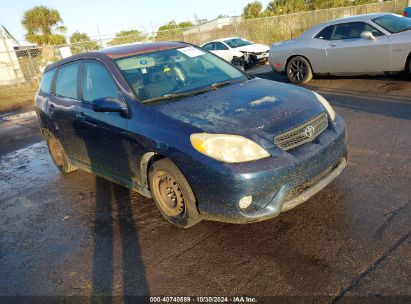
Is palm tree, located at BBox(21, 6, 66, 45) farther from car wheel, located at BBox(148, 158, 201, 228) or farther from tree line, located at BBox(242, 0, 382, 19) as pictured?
car wheel, located at BBox(148, 158, 201, 228)

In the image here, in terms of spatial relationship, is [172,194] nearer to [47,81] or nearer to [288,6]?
[47,81]

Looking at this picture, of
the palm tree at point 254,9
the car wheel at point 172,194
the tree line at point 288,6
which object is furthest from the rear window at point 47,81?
the palm tree at point 254,9

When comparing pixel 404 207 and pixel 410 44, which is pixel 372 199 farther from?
pixel 410 44

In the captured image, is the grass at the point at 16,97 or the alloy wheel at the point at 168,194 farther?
the grass at the point at 16,97

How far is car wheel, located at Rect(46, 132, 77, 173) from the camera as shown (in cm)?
528

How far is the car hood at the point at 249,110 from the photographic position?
3.02 meters

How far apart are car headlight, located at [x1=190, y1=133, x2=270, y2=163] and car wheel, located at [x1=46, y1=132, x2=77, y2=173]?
3.01m

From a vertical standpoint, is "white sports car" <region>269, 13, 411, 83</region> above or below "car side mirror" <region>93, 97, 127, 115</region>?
below

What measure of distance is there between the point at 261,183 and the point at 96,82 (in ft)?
7.67

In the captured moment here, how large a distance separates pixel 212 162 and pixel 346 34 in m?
6.74

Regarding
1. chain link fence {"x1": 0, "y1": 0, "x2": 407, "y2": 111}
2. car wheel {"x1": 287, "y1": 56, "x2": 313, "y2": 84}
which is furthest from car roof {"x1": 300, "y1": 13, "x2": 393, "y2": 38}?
chain link fence {"x1": 0, "y1": 0, "x2": 407, "y2": 111}

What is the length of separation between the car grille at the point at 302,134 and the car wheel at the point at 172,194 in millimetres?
875

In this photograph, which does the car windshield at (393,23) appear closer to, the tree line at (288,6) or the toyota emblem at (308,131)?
the toyota emblem at (308,131)

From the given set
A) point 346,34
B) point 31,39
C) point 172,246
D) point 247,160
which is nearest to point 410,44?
point 346,34
